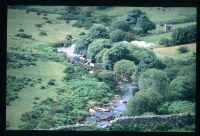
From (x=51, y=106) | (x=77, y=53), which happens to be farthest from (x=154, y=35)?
(x=51, y=106)

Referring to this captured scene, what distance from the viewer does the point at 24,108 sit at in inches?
225

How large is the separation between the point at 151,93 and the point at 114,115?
0.60m

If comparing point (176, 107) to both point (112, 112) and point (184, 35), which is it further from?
point (184, 35)

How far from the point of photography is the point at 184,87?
5.71 meters

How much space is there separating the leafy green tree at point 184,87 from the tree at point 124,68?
1.96ft

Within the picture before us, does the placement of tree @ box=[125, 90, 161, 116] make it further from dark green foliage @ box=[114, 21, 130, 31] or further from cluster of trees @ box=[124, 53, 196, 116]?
dark green foliage @ box=[114, 21, 130, 31]

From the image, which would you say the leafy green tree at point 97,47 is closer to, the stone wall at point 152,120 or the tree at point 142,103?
the tree at point 142,103

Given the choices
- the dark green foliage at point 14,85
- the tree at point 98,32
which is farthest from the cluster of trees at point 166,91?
the dark green foliage at point 14,85

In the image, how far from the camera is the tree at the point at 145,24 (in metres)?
5.83

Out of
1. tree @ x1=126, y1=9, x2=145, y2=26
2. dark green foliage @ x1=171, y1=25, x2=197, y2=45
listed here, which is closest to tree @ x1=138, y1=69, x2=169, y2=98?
dark green foliage @ x1=171, y1=25, x2=197, y2=45

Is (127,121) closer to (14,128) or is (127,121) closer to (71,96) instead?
(71,96)

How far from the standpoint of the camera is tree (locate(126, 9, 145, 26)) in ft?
19.0

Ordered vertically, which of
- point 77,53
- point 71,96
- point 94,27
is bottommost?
point 71,96
